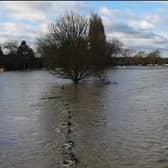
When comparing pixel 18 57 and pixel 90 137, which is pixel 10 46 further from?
pixel 90 137

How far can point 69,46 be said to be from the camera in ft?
120

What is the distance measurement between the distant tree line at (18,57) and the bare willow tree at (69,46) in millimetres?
66822

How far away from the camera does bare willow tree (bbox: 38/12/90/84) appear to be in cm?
3656

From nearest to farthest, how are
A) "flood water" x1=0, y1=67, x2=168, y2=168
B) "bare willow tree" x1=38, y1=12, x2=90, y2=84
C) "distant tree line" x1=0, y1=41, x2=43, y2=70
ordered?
"flood water" x1=0, y1=67, x2=168, y2=168
"bare willow tree" x1=38, y1=12, x2=90, y2=84
"distant tree line" x1=0, y1=41, x2=43, y2=70

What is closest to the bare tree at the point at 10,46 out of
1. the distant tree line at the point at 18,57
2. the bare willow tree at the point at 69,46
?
the distant tree line at the point at 18,57

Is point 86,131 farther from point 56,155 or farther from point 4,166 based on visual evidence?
point 4,166

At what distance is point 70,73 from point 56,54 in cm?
245

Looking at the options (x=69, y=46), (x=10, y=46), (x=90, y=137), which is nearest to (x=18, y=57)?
(x=10, y=46)

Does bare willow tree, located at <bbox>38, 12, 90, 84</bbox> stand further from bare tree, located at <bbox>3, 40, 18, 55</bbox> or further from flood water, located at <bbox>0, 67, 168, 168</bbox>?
bare tree, located at <bbox>3, 40, 18, 55</bbox>

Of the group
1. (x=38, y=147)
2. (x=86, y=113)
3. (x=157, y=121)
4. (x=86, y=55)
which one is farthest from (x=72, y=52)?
(x=38, y=147)

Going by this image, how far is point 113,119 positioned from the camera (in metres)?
13.6

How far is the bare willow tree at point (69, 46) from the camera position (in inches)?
1439

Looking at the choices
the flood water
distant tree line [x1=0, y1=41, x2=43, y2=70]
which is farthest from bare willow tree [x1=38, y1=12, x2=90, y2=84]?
distant tree line [x1=0, y1=41, x2=43, y2=70]

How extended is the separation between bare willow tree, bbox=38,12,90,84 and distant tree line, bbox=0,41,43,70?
6682cm
